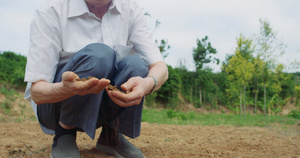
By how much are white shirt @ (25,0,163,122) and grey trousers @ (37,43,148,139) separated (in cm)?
12

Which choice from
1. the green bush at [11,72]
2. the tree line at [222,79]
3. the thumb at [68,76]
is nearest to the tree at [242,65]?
the tree line at [222,79]

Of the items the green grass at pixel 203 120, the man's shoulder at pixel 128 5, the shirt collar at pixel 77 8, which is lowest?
the green grass at pixel 203 120

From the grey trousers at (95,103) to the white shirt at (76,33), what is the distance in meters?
0.12

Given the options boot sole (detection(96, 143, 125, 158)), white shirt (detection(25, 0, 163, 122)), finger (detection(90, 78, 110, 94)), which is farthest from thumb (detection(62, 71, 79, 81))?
boot sole (detection(96, 143, 125, 158))

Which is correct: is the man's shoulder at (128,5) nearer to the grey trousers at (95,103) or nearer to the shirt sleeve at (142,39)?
the shirt sleeve at (142,39)

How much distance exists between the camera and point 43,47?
1481mm

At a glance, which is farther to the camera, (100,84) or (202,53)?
(202,53)

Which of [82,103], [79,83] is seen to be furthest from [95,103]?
[79,83]

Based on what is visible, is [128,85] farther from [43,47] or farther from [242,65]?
[242,65]

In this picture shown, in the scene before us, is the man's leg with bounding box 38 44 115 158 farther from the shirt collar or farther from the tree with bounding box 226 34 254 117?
the tree with bounding box 226 34 254 117

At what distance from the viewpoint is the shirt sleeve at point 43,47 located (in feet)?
4.74

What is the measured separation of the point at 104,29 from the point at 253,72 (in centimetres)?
702

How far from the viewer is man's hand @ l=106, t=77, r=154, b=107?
1237 mm

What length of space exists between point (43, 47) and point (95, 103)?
0.45 meters
